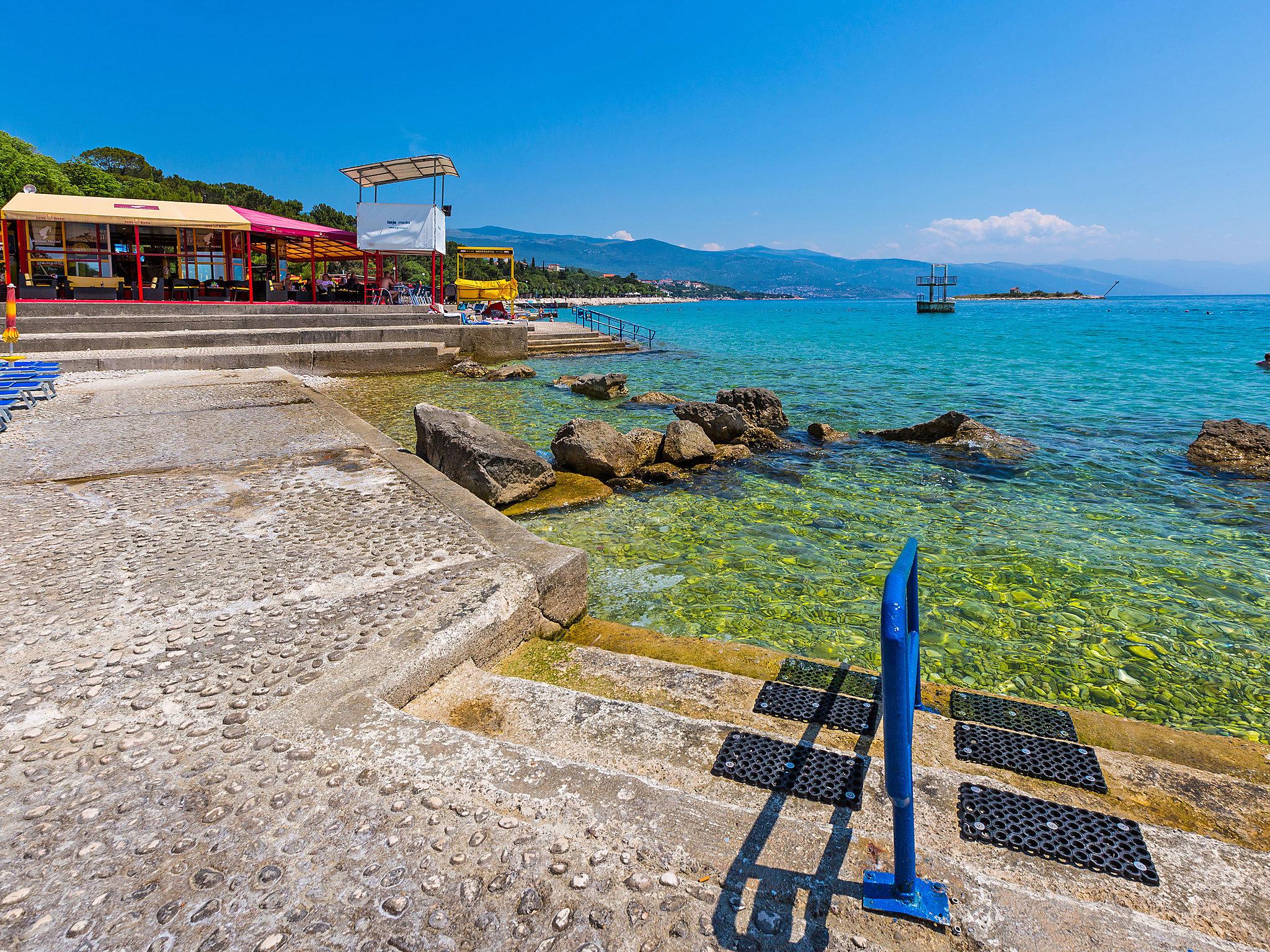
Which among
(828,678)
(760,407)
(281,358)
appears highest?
(281,358)

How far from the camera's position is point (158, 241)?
75.0ft

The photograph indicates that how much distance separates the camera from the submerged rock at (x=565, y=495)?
737 centimetres

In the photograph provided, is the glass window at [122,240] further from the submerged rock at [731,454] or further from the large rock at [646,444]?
the submerged rock at [731,454]

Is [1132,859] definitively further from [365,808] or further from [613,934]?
[365,808]

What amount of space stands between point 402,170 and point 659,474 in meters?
20.8

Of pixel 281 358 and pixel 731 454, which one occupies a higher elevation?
pixel 281 358

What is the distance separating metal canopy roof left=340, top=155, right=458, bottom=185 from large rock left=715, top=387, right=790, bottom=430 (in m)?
16.2

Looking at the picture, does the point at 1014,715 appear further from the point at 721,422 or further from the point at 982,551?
the point at 721,422

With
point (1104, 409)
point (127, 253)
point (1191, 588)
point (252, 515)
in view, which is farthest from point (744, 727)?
point (127, 253)

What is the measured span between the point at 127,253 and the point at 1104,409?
26712 mm

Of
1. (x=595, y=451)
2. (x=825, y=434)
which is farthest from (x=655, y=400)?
(x=595, y=451)

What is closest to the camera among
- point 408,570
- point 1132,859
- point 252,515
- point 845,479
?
point 1132,859

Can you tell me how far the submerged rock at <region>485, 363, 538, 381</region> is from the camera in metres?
19.0

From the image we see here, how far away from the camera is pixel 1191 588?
5.89m
